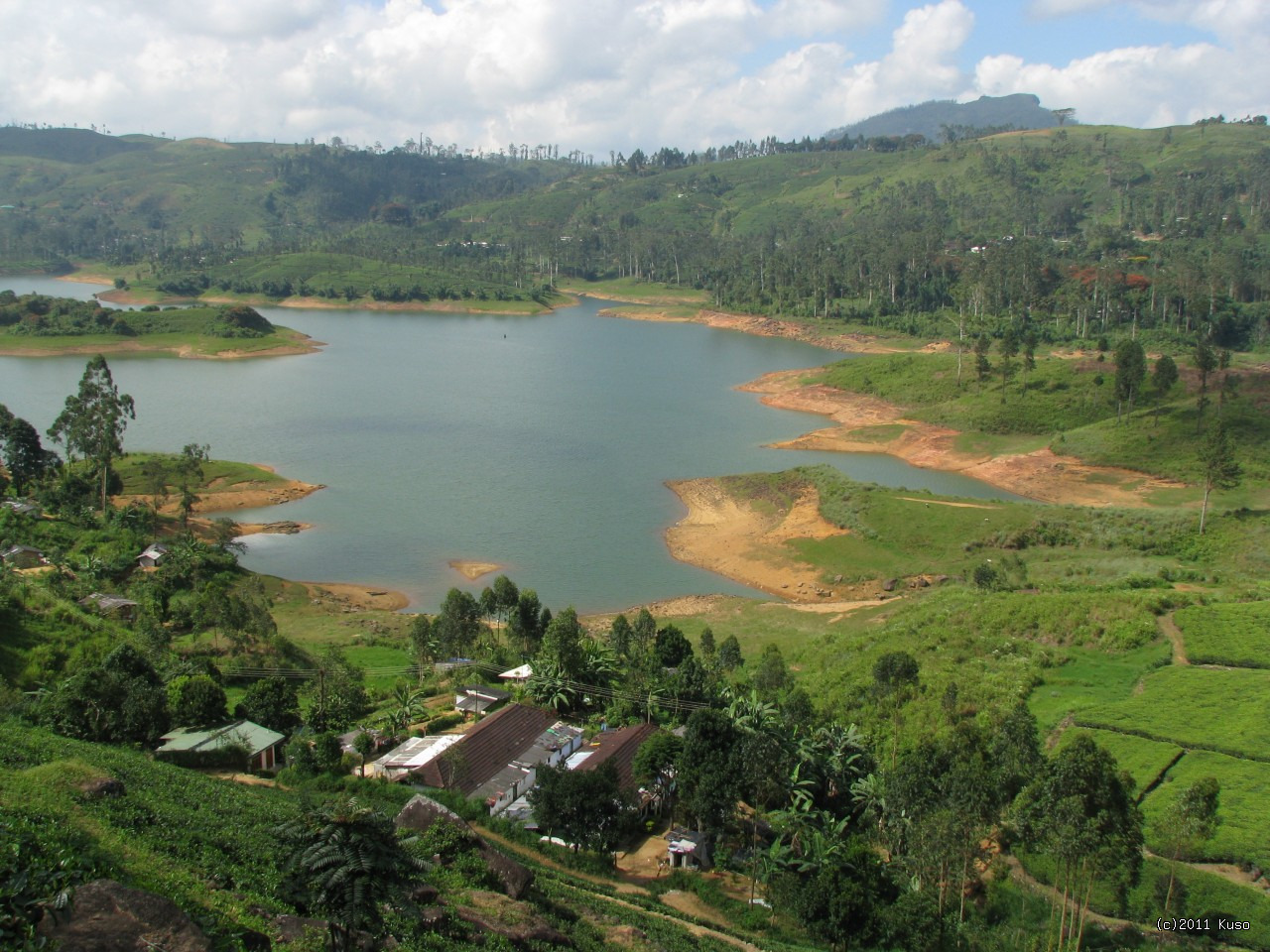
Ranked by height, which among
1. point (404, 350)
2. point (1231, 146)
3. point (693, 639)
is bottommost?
point (693, 639)

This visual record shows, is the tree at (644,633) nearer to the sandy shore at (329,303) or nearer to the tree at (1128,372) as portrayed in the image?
the tree at (1128,372)

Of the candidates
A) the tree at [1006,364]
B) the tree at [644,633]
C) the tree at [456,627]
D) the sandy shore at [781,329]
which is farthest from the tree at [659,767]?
the sandy shore at [781,329]

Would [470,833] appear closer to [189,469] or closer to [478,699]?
[478,699]

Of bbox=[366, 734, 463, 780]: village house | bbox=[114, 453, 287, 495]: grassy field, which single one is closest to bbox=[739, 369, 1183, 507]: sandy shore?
bbox=[114, 453, 287, 495]: grassy field

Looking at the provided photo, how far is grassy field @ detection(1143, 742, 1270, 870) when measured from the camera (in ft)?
63.3

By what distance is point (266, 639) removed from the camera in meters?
33.1

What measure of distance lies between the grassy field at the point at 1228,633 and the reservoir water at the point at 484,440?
62.3 feet

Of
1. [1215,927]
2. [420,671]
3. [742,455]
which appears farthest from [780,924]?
[742,455]

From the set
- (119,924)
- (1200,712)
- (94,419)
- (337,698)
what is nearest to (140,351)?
(94,419)

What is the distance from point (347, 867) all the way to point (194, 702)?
15729 millimetres

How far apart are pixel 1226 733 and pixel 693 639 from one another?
1773cm

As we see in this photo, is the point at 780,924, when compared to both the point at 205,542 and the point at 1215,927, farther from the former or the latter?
the point at 205,542

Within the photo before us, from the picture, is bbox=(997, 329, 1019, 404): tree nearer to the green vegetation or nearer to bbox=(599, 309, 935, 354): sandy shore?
bbox=(599, 309, 935, 354): sandy shore

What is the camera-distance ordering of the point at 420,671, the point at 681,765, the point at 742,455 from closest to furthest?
the point at 681,765
the point at 420,671
the point at 742,455
